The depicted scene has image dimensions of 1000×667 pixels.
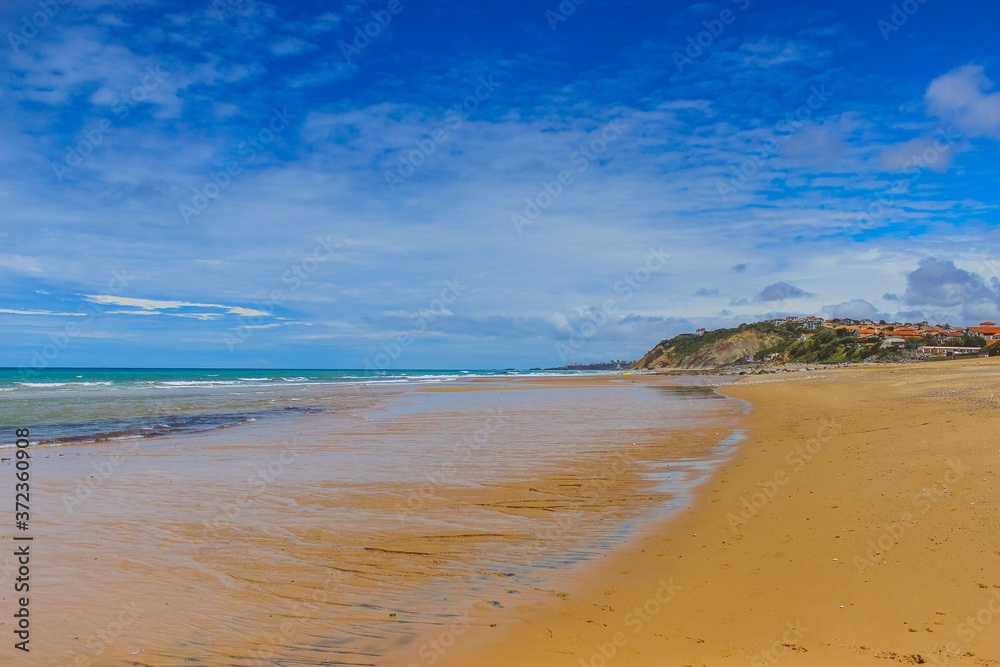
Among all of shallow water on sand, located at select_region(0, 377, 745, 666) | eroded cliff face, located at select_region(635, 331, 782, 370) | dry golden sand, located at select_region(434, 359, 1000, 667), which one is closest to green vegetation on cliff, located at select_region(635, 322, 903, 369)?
eroded cliff face, located at select_region(635, 331, 782, 370)

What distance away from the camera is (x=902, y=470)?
354 inches

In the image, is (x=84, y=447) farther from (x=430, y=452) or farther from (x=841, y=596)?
(x=841, y=596)

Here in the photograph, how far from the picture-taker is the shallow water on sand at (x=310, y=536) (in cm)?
494

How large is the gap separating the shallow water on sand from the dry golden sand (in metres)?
0.58

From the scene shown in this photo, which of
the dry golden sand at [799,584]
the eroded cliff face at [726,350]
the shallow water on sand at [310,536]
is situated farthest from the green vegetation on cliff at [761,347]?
the shallow water on sand at [310,536]

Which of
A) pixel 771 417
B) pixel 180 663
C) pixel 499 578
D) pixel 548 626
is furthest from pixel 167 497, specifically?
pixel 771 417

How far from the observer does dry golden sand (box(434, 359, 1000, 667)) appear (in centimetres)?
444

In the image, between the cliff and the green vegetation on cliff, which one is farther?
the cliff

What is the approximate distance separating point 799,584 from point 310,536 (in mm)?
5963

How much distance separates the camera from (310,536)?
761 centimetres

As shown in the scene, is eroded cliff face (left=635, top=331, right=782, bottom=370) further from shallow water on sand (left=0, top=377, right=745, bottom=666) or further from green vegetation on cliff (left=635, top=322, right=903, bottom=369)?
shallow water on sand (left=0, top=377, right=745, bottom=666)

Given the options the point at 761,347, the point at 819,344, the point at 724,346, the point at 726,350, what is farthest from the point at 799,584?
the point at 724,346

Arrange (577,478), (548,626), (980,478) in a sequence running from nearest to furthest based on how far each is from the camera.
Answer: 1. (548,626)
2. (980,478)
3. (577,478)

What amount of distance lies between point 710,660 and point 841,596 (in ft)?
5.84
